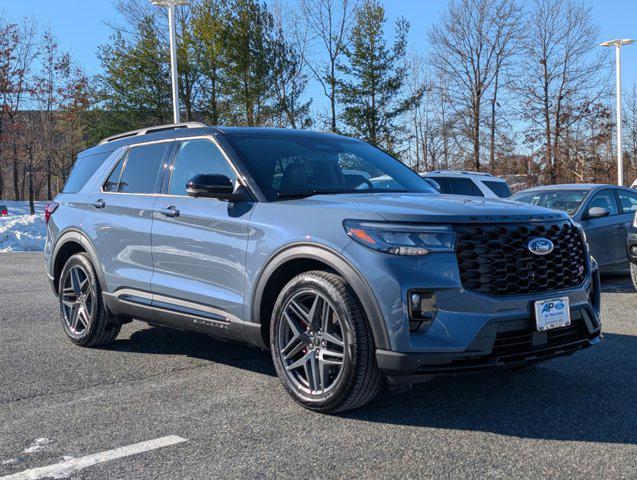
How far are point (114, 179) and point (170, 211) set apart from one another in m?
1.19

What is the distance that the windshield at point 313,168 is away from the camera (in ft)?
14.6

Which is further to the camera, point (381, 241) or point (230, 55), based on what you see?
point (230, 55)

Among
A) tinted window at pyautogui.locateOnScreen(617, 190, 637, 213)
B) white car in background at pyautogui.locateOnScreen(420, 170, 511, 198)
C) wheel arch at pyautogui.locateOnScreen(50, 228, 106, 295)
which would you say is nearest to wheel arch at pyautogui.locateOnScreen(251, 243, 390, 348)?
wheel arch at pyautogui.locateOnScreen(50, 228, 106, 295)

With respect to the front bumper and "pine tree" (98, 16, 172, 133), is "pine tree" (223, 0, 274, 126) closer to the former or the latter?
"pine tree" (98, 16, 172, 133)

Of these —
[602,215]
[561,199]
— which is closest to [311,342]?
[602,215]

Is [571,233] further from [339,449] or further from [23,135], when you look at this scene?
[23,135]

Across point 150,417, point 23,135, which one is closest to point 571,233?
point 150,417

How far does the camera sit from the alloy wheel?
226 inches

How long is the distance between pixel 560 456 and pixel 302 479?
1227mm

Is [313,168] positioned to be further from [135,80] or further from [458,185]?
[135,80]

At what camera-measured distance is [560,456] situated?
3164mm

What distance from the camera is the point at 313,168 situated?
184 inches

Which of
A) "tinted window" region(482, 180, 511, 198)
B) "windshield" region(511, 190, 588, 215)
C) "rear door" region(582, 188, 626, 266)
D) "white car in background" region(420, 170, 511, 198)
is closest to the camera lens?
"rear door" region(582, 188, 626, 266)

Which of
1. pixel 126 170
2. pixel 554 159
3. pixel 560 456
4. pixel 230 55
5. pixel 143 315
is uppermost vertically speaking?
pixel 230 55
